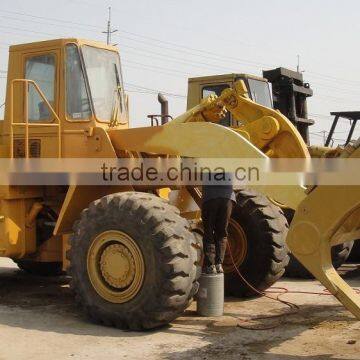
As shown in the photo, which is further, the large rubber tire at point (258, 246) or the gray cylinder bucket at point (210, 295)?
the large rubber tire at point (258, 246)

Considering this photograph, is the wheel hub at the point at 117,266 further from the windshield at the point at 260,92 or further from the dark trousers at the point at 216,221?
the windshield at the point at 260,92

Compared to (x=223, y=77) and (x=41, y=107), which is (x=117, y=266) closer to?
(x=41, y=107)

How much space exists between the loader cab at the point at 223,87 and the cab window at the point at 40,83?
412 cm

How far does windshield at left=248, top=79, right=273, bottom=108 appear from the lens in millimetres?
11099

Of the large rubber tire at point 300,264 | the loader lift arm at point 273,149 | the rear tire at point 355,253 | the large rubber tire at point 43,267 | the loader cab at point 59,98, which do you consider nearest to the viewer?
the loader lift arm at point 273,149

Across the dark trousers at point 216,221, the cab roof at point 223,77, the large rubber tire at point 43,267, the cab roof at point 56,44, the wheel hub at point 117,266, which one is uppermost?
the cab roof at point 223,77

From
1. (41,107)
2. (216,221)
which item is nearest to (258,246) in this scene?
(216,221)

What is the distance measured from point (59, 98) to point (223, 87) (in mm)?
4474

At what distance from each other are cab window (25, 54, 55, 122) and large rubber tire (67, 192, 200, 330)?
4.95 ft

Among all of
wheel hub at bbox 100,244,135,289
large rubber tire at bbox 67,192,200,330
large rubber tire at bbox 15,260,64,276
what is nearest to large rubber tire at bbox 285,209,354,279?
large rubber tire at bbox 67,192,200,330

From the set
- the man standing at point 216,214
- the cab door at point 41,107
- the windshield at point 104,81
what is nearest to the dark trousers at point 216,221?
the man standing at point 216,214

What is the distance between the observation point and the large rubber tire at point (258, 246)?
741 cm

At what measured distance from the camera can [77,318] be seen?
6547mm

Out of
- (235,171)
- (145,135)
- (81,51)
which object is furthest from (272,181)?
(81,51)
